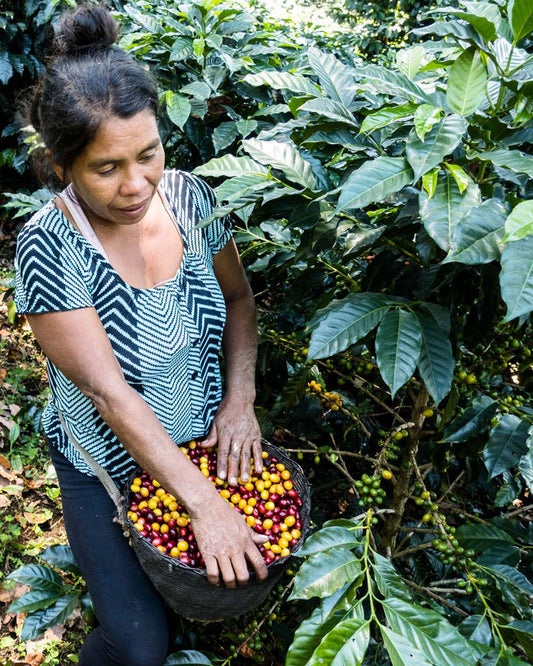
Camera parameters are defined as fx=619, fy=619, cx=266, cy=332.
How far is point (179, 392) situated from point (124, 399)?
0.30 m

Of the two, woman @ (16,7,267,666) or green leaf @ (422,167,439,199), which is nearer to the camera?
green leaf @ (422,167,439,199)

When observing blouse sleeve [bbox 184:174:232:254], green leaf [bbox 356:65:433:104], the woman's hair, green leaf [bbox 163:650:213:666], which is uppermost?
the woman's hair

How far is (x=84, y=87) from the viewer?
1416 millimetres

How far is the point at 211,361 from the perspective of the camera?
1929mm

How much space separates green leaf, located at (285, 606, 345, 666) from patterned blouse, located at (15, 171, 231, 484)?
797mm

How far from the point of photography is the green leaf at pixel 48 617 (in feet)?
6.09

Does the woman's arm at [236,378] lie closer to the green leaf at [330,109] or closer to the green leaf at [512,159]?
the green leaf at [330,109]

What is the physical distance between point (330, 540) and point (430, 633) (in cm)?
26

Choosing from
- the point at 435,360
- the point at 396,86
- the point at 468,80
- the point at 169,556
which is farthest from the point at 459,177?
the point at 169,556

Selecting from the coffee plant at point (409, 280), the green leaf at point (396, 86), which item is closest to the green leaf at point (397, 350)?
the coffee plant at point (409, 280)

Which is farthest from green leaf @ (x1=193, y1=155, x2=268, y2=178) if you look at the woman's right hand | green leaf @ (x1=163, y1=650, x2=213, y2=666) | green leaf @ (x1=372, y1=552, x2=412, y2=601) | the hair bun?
green leaf @ (x1=163, y1=650, x2=213, y2=666)

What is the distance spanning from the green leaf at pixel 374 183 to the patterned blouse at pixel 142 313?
62 cm

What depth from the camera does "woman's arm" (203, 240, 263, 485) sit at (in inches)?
69.9

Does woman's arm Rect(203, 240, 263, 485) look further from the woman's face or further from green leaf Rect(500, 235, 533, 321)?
green leaf Rect(500, 235, 533, 321)
